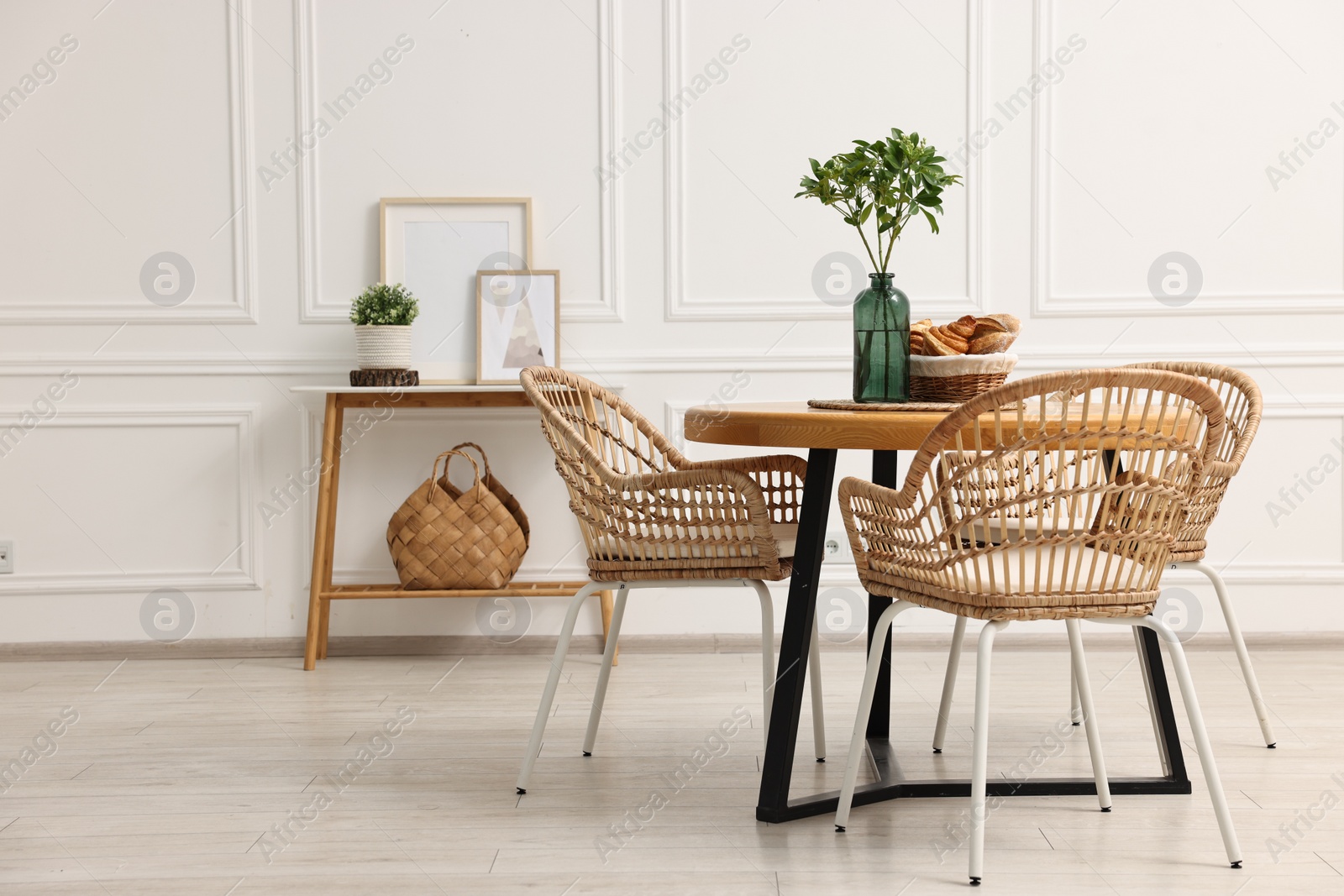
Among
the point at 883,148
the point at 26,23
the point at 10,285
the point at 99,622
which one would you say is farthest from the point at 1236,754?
the point at 26,23

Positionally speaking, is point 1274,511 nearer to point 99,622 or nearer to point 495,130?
point 495,130

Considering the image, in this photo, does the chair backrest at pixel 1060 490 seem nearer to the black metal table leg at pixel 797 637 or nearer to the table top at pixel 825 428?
the table top at pixel 825 428

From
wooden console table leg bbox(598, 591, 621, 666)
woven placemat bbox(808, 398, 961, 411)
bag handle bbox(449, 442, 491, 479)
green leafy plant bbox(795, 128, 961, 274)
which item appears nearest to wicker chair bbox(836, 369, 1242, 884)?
woven placemat bbox(808, 398, 961, 411)

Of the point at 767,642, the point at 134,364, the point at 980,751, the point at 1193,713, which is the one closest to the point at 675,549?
the point at 767,642

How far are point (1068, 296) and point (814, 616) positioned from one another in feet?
5.78

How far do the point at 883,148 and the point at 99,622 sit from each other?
2608 millimetres

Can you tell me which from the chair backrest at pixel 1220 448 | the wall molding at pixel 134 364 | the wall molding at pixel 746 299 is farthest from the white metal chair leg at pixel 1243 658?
the wall molding at pixel 134 364

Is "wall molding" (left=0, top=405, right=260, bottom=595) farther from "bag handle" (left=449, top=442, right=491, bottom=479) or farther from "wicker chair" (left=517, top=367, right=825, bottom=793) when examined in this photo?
"wicker chair" (left=517, top=367, right=825, bottom=793)

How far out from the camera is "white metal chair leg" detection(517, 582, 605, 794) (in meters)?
1.97

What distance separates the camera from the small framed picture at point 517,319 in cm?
314

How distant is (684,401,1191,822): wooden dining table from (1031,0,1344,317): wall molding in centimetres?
125

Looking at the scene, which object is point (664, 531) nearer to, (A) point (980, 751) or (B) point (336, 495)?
(A) point (980, 751)

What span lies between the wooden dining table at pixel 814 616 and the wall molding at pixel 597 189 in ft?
3.72

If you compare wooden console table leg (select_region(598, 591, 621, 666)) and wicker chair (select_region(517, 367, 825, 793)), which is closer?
wicker chair (select_region(517, 367, 825, 793))
